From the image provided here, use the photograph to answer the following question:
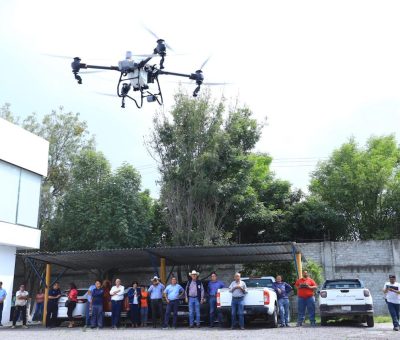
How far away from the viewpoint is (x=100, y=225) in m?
27.3

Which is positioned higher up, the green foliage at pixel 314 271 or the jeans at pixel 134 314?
the green foliage at pixel 314 271

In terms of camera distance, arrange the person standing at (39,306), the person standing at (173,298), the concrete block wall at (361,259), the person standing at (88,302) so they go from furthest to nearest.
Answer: the concrete block wall at (361,259) < the person standing at (39,306) < the person standing at (88,302) < the person standing at (173,298)

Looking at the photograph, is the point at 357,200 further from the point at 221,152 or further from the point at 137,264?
the point at 137,264

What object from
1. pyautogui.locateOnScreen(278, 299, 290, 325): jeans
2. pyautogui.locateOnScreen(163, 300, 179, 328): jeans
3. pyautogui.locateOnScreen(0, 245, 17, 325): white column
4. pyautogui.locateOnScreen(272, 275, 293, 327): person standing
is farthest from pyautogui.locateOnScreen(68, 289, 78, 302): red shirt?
pyautogui.locateOnScreen(278, 299, 290, 325): jeans

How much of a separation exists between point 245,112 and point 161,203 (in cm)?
739

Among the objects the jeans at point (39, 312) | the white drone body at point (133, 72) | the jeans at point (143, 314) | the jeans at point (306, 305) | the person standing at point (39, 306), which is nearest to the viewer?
the white drone body at point (133, 72)

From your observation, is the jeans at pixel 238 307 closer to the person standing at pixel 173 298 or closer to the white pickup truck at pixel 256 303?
the white pickup truck at pixel 256 303

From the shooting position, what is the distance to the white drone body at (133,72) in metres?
11.0

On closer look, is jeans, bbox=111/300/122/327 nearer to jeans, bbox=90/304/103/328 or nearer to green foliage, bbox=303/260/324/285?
jeans, bbox=90/304/103/328

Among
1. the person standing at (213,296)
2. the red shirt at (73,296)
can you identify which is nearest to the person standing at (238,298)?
the person standing at (213,296)

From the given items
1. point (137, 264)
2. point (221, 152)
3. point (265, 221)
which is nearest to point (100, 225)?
point (137, 264)

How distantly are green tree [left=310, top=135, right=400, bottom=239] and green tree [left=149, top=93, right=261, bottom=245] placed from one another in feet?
24.3

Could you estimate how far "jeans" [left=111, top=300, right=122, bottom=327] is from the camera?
54.8 ft

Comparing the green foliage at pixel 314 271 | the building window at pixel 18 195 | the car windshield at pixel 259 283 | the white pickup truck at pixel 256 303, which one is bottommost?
the white pickup truck at pixel 256 303
